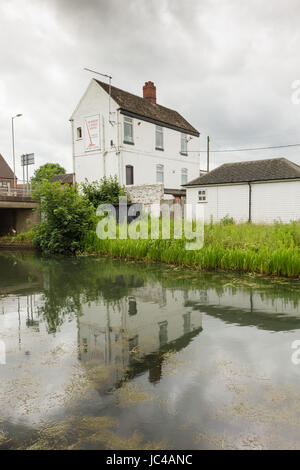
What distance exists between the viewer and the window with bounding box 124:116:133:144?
2458 centimetres

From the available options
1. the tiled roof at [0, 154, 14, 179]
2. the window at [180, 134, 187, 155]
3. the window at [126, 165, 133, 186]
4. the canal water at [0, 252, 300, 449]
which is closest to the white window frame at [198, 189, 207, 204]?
the window at [126, 165, 133, 186]

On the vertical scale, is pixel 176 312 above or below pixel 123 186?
below

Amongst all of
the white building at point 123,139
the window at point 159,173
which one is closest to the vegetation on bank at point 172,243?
the white building at point 123,139

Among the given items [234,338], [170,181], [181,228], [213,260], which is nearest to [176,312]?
[234,338]

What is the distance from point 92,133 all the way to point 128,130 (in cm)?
293

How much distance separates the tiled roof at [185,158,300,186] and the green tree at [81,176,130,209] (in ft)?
18.3

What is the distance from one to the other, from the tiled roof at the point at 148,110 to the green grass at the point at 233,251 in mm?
14706

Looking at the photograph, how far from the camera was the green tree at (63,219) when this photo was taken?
16.4 metres

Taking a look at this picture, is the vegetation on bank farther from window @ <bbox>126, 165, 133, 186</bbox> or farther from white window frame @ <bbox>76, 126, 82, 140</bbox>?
white window frame @ <bbox>76, 126, 82, 140</bbox>

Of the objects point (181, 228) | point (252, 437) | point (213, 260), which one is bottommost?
point (252, 437)

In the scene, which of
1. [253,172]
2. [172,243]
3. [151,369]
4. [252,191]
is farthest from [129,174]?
[151,369]

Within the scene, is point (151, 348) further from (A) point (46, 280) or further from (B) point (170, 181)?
(B) point (170, 181)

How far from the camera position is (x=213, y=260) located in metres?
10.7

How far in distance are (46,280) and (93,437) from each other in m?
7.83
